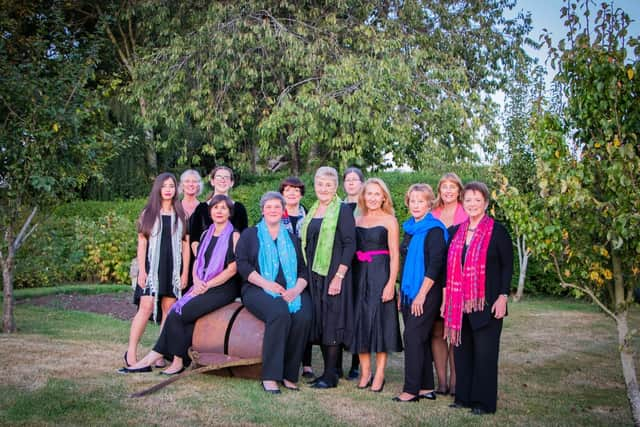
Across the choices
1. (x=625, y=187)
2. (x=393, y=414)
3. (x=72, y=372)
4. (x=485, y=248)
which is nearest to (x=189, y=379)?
(x=72, y=372)

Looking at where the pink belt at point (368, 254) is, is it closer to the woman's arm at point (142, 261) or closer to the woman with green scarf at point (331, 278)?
the woman with green scarf at point (331, 278)

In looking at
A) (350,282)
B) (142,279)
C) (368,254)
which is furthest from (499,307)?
(142,279)

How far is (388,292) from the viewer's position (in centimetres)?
597

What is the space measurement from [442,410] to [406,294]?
1075mm

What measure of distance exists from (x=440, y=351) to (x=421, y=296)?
27.2 inches

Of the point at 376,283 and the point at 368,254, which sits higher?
the point at 368,254

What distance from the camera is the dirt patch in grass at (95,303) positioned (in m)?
10.5

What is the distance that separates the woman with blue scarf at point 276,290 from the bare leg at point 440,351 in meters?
1.17

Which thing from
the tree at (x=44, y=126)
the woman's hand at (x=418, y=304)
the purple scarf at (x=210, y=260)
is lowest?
the woman's hand at (x=418, y=304)

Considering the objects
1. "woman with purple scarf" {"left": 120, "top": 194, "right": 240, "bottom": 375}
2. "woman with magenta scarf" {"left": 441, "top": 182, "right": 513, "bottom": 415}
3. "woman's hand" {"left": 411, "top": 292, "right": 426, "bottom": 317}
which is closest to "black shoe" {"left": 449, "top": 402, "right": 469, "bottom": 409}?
"woman with magenta scarf" {"left": 441, "top": 182, "right": 513, "bottom": 415}

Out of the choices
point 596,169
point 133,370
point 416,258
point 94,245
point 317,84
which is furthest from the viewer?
point 317,84

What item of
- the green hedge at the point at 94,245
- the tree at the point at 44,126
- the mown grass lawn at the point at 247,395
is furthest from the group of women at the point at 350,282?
the green hedge at the point at 94,245

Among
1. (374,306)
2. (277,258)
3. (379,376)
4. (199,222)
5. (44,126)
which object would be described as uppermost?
(44,126)

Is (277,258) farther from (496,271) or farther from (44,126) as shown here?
(44,126)
